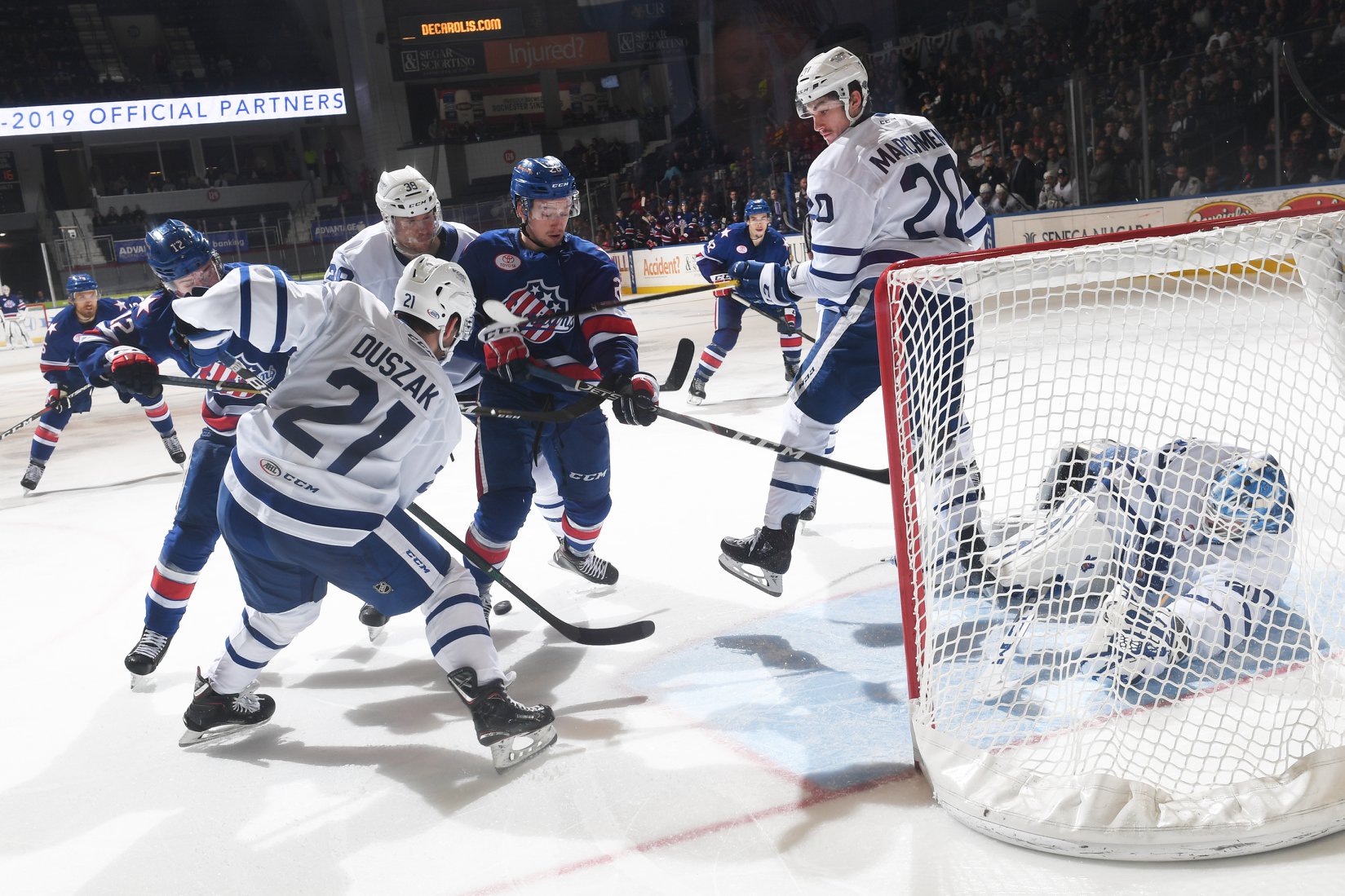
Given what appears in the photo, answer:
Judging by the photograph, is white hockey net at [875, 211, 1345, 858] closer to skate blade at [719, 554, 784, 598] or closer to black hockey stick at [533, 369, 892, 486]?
black hockey stick at [533, 369, 892, 486]

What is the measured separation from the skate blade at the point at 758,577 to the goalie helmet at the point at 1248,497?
1.05 m

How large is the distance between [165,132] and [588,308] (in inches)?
794

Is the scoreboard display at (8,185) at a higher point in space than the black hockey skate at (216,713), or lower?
higher

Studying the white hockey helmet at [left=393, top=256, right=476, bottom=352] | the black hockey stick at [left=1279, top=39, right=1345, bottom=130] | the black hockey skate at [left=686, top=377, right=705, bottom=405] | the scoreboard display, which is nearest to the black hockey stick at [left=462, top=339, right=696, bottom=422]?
the white hockey helmet at [left=393, top=256, right=476, bottom=352]

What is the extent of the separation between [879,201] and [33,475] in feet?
15.1

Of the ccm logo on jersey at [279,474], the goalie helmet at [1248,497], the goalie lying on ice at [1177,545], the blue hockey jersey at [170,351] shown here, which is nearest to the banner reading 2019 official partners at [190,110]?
the blue hockey jersey at [170,351]

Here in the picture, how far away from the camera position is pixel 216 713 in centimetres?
227

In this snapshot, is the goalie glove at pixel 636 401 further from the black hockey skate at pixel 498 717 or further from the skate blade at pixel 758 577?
the black hockey skate at pixel 498 717

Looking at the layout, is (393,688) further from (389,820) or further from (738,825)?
(738,825)

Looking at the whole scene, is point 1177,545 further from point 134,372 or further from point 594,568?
point 134,372

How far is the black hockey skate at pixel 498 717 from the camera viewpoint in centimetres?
201

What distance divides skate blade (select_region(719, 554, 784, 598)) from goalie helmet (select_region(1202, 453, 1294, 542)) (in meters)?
1.05

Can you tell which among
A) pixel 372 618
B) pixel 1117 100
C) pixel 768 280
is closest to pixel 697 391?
pixel 768 280

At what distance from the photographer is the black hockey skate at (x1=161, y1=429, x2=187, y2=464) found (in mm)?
5516
